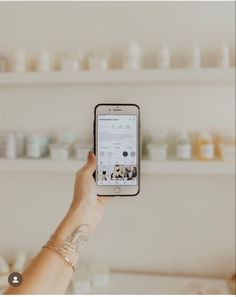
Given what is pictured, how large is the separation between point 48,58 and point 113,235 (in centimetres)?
30

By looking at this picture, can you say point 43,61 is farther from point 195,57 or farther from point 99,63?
point 195,57

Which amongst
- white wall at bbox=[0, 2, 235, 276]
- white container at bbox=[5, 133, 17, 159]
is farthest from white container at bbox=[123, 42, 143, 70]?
white container at bbox=[5, 133, 17, 159]

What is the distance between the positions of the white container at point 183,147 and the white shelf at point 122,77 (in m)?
0.10

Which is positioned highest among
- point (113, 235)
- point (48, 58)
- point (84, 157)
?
point (48, 58)

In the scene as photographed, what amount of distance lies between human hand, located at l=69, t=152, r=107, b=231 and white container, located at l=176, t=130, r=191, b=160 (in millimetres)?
233

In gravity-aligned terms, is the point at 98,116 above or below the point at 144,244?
above

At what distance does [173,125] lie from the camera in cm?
60

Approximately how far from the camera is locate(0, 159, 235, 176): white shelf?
512 mm

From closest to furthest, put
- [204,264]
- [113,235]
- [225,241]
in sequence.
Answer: [113,235] → [204,264] → [225,241]

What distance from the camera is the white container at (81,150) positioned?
→ 0.49 metres

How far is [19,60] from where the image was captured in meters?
0.59

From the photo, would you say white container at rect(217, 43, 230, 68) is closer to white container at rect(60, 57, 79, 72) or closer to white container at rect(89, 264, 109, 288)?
white container at rect(60, 57, 79, 72)

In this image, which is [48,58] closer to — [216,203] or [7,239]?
[7,239]

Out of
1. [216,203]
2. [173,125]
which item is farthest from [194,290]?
[173,125]
